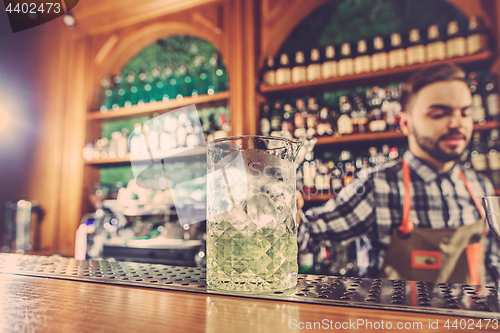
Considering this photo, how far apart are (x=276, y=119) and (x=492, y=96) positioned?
4.22ft

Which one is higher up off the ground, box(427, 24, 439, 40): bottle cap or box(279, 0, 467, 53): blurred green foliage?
box(279, 0, 467, 53): blurred green foliage

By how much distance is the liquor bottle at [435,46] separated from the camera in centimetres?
198

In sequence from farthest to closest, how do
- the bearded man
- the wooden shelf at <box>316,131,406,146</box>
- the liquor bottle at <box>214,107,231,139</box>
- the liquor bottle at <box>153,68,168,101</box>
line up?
the liquor bottle at <box>153,68,168,101</box>
the liquor bottle at <box>214,107,231,139</box>
the wooden shelf at <box>316,131,406,146</box>
the bearded man

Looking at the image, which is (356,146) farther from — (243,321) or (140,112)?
(243,321)

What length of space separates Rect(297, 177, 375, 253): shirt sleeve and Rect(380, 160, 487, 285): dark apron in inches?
Answer: 7.8

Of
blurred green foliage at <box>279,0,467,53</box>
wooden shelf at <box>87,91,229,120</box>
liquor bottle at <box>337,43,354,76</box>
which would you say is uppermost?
blurred green foliage at <box>279,0,467,53</box>

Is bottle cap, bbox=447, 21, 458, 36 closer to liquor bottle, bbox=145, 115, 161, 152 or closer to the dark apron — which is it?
the dark apron

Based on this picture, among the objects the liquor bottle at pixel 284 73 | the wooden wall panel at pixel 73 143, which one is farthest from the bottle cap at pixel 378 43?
the wooden wall panel at pixel 73 143

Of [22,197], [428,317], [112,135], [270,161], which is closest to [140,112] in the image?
[112,135]

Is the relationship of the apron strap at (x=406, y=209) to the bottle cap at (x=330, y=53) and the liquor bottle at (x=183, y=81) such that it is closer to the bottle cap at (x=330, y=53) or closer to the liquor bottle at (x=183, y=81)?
the bottle cap at (x=330, y=53)

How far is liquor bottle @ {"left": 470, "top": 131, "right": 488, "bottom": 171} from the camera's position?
1965 mm

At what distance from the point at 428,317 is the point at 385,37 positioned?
2.19 meters

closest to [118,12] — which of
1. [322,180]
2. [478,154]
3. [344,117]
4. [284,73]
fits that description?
[284,73]

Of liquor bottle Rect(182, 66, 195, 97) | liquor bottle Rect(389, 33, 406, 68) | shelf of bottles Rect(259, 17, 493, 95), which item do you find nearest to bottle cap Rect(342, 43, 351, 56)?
shelf of bottles Rect(259, 17, 493, 95)
